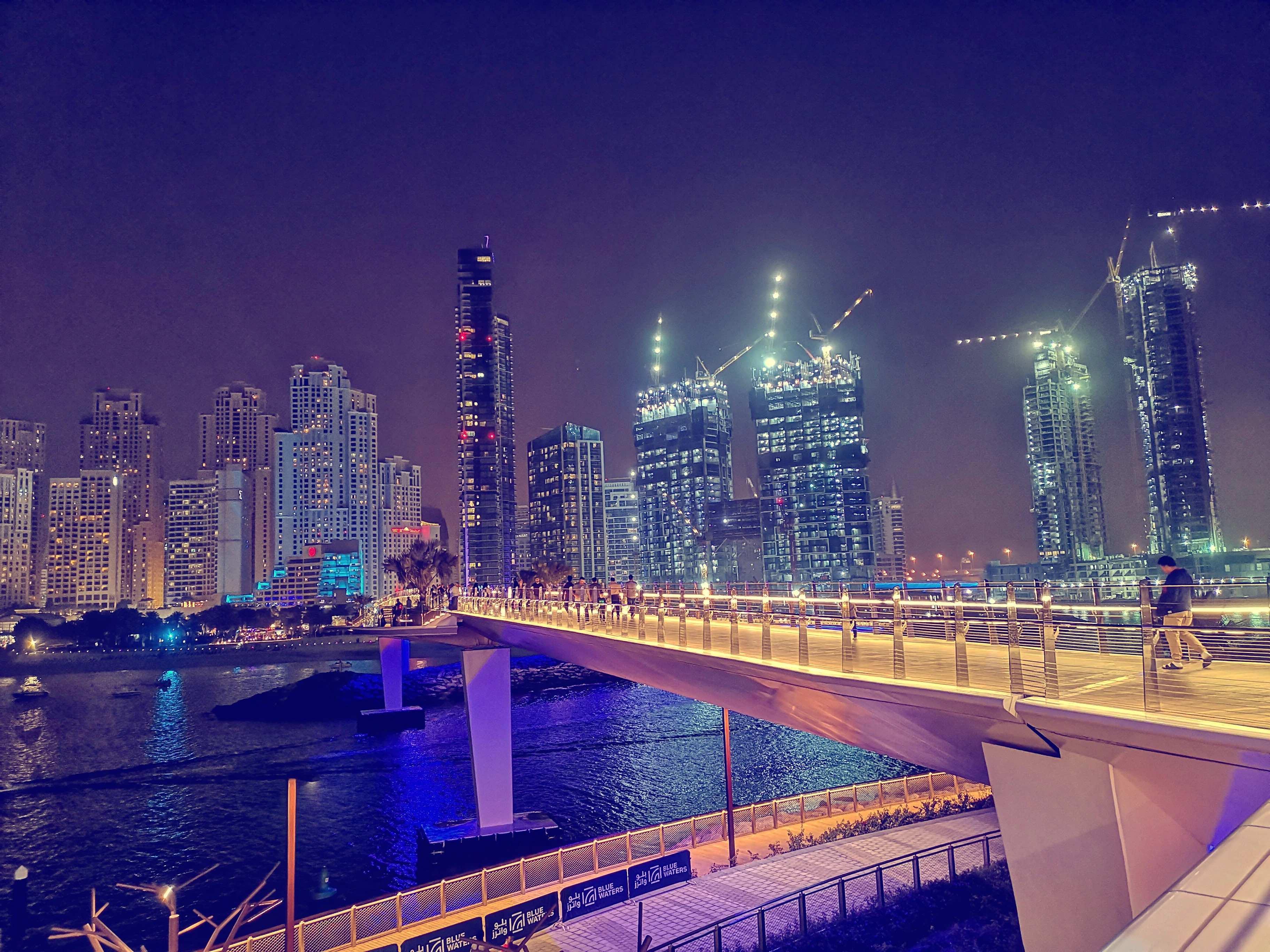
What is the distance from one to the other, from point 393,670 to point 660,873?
44.9 metres

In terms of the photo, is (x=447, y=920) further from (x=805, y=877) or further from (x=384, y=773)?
(x=384, y=773)

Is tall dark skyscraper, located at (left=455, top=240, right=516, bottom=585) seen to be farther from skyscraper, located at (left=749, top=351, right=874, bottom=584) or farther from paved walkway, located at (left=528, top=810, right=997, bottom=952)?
paved walkway, located at (left=528, top=810, right=997, bottom=952)

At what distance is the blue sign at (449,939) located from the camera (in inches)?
560

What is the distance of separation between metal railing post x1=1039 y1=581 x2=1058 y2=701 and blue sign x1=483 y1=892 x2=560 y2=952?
1149cm

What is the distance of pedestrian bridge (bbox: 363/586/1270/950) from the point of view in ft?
24.1

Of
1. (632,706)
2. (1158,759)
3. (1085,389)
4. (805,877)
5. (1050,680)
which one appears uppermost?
(1085,389)

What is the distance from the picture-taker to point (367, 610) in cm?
10706

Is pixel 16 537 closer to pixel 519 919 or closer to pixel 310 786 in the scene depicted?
pixel 310 786

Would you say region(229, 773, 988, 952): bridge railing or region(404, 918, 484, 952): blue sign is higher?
region(404, 918, 484, 952): blue sign

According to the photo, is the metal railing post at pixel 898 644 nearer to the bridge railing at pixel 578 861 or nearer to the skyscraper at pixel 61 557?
the bridge railing at pixel 578 861

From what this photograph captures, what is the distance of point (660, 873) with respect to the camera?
1847 cm

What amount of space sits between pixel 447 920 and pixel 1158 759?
48.5 ft

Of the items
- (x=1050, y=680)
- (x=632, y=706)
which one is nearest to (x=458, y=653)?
(x=632, y=706)

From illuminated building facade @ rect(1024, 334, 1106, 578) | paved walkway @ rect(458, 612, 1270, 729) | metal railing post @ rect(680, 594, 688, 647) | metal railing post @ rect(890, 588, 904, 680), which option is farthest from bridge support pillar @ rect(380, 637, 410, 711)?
illuminated building facade @ rect(1024, 334, 1106, 578)
